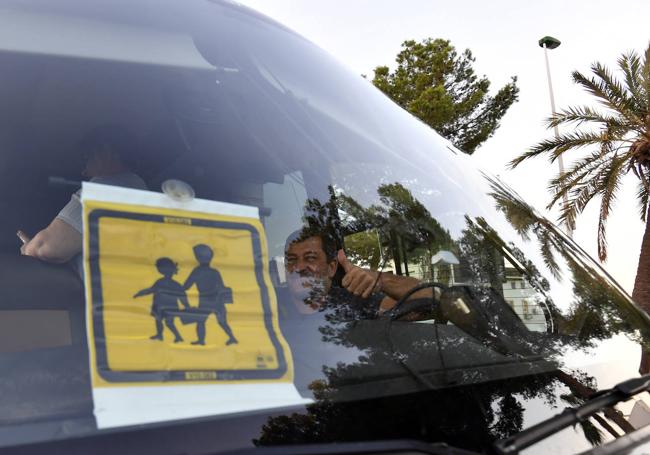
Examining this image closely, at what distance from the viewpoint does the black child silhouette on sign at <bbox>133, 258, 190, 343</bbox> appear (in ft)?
3.51

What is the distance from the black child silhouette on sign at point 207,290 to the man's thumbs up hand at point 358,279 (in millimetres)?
338

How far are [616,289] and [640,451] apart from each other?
688 mm

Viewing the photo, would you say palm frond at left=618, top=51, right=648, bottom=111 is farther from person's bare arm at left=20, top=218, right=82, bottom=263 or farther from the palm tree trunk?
person's bare arm at left=20, top=218, right=82, bottom=263

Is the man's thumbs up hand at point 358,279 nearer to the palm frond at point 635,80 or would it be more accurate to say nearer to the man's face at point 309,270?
the man's face at point 309,270

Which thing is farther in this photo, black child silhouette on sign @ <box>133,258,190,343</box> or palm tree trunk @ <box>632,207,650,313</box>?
palm tree trunk @ <box>632,207,650,313</box>

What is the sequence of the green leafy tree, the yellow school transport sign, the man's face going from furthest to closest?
the green leafy tree
the man's face
the yellow school transport sign

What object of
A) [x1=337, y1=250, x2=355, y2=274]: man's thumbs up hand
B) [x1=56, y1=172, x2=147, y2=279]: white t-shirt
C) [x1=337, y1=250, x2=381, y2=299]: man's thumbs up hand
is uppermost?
[x1=56, y1=172, x2=147, y2=279]: white t-shirt

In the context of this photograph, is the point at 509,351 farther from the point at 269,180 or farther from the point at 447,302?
the point at 269,180

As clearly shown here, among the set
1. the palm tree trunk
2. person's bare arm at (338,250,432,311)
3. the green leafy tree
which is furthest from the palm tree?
person's bare arm at (338,250,432,311)

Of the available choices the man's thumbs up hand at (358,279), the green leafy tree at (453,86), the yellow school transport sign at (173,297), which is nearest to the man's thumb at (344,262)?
the man's thumbs up hand at (358,279)

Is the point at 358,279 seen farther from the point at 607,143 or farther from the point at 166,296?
the point at 607,143

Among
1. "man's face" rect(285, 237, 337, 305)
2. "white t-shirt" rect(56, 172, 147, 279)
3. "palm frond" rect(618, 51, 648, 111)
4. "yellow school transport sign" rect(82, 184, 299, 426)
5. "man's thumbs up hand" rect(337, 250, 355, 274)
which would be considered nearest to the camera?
"yellow school transport sign" rect(82, 184, 299, 426)

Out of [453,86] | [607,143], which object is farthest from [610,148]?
[453,86]

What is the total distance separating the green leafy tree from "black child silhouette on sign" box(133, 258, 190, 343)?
1801cm
